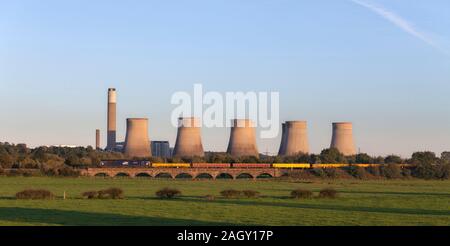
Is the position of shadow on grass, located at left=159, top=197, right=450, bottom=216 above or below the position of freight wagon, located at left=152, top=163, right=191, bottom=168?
below

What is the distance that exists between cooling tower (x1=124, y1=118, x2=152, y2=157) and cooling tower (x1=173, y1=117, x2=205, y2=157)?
4620 mm

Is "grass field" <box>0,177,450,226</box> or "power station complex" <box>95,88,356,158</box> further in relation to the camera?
"power station complex" <box>95,88,356,158</box>

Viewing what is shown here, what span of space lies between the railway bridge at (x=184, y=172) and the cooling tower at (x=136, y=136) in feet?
18.6

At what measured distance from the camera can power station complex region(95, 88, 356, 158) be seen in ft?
344

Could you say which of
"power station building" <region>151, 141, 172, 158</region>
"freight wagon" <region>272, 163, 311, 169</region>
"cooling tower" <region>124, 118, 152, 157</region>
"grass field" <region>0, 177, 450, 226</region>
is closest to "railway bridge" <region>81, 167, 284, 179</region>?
"freight wagon" <region>272, 163, 311, 169</region>

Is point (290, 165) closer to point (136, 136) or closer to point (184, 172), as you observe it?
point (184, 172)

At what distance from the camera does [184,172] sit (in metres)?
101

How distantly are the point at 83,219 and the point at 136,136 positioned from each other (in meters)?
76.9

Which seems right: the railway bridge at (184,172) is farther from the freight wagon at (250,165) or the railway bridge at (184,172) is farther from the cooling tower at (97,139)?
the cooling tower at (97,139)

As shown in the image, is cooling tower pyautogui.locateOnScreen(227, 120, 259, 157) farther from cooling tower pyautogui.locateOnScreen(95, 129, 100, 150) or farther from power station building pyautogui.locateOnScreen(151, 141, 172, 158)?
power station building pyautogui.locateOnScreen(151, 141, 172, 158)

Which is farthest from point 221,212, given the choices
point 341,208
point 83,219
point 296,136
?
point 296,136

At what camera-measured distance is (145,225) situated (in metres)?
28.4

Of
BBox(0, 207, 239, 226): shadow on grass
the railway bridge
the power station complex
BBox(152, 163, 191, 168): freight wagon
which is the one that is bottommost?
BBox(0, 207, 239, 226): shadow on grass
